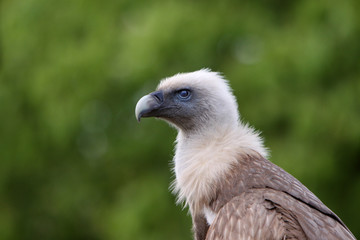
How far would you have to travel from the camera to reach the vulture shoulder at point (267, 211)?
4.60m

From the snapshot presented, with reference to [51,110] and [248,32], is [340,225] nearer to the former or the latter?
[248,32]

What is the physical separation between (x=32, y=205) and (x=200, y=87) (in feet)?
29.4

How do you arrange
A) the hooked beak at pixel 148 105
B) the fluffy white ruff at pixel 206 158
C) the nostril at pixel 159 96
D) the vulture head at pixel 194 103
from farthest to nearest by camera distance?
1. the nostril at pixel 159 96
2. the vulture head at pixel 194 103
3. the hooked beak at pixel 148 105
4. the fluffy white ruff at pixel 206 158

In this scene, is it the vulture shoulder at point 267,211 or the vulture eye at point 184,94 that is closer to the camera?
the vulture shoulder at point 267,211

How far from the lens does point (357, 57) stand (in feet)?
32.9

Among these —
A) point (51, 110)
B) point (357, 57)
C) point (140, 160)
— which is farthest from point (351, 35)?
point (51, 110)

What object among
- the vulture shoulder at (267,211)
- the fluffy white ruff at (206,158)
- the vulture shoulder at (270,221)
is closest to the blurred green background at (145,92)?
the fluffy white ruff at (206,158)

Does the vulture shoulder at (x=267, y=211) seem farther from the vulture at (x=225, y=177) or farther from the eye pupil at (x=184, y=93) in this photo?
the eye pupil at (x=184, y=93)

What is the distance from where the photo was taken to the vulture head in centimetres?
546

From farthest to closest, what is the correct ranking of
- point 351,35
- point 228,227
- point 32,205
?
1. point 32,205
2. point 351,35
3. point 228,227

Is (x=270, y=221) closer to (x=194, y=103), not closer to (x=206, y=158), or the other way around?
(x=206, y=158)

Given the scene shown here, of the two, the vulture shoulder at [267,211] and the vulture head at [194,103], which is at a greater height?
the vulture head at [194,103]

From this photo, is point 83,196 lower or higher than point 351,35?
lower

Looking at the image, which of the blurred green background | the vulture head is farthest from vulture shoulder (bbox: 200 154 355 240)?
the blurred green background
